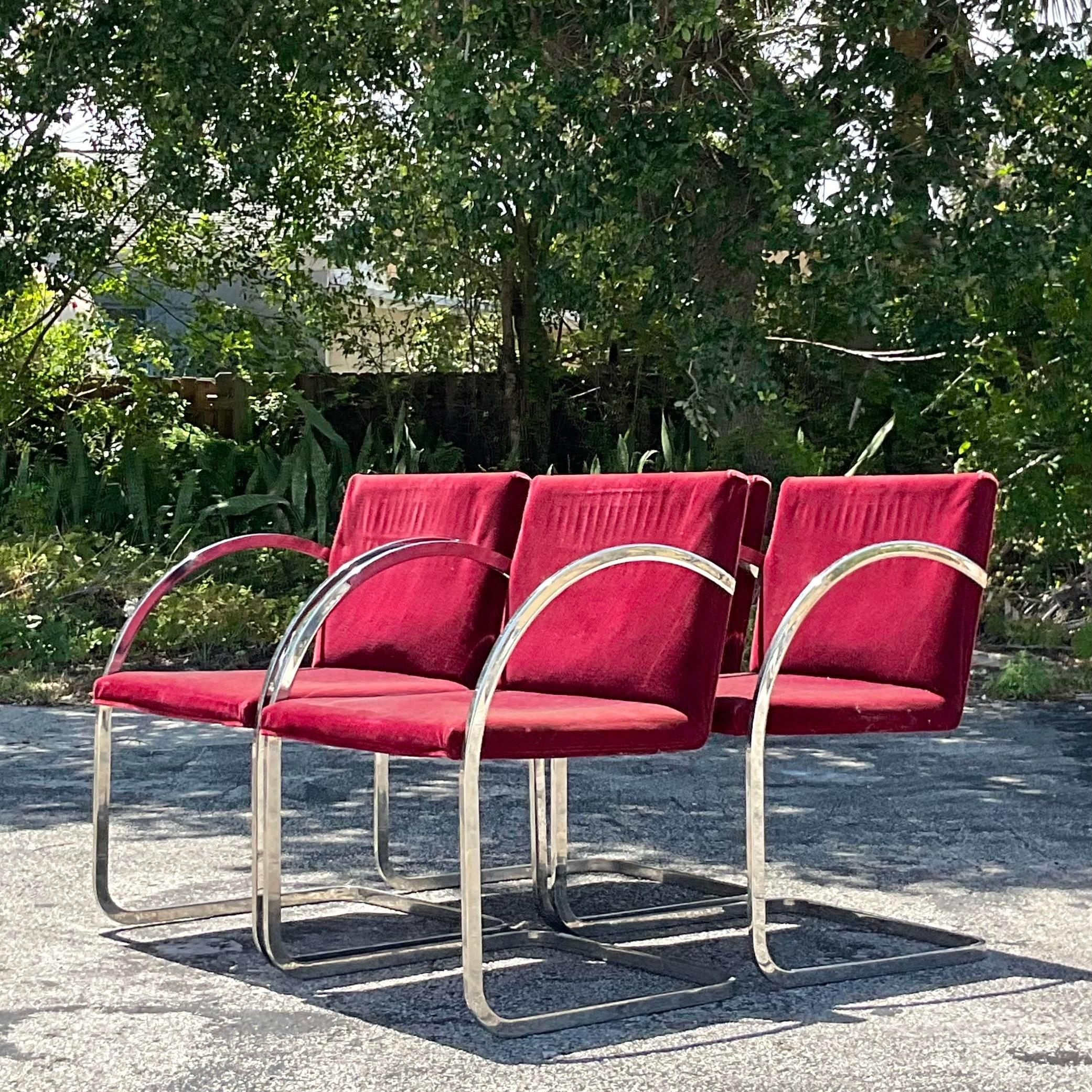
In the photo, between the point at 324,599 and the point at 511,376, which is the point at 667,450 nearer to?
the point at 511,376

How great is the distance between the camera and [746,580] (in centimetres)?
454

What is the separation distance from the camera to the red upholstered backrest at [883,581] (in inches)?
168

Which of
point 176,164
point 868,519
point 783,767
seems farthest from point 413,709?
point 176,164

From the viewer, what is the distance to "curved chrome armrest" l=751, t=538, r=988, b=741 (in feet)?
12.7

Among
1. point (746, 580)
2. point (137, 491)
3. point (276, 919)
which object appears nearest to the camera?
point (276, 919)

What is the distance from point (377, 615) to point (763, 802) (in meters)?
1.33

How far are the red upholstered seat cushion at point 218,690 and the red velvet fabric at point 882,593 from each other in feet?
2.60

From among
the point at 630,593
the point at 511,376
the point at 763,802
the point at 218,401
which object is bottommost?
the point at 763,802

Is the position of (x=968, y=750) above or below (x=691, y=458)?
below

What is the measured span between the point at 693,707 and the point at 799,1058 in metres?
0.81

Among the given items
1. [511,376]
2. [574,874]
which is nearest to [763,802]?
[574,874]

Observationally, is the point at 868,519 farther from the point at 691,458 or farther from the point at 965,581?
the point at 691,458

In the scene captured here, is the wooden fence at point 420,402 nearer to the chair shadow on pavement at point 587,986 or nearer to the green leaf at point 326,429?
the green leaf at point 326,429

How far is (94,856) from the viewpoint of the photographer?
448 centimetres
